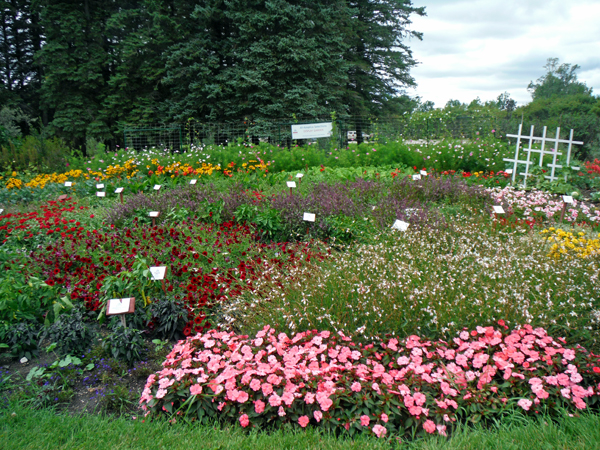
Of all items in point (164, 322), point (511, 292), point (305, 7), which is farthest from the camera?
point (305, 7)

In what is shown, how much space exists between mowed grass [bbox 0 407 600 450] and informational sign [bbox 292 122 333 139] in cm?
1035

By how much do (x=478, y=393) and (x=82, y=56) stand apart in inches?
854

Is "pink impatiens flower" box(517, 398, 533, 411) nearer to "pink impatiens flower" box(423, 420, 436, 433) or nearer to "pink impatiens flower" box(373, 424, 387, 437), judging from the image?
"pink impatiens flower" box(423, 420, 436, 433)

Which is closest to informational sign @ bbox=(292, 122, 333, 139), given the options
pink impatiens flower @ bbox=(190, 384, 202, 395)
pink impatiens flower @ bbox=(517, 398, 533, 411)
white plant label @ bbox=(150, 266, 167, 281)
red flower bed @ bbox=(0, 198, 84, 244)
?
red flower bed @ bbox=(0, 198, 84, 244)

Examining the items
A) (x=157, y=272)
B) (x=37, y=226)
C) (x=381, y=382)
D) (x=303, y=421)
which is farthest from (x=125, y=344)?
(x=37, y=226)

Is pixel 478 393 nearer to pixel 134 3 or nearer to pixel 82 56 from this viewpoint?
pixel 82 56

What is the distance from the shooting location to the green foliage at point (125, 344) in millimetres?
2992

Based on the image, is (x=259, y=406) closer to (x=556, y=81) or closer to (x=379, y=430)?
(x=379, y=430)

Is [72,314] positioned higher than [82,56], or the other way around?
[82,56]

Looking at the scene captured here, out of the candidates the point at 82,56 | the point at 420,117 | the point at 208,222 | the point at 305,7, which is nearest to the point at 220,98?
the point at 305,7

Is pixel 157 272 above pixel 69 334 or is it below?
above

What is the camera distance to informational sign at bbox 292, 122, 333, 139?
1195 centimetres

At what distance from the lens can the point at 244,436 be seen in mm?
2213

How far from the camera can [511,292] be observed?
302 cm
